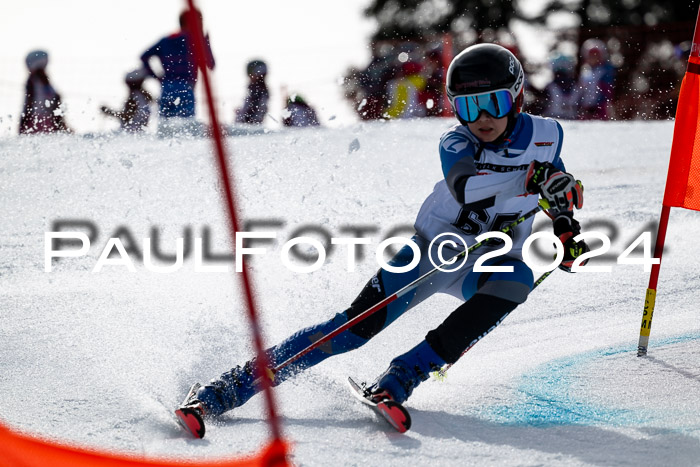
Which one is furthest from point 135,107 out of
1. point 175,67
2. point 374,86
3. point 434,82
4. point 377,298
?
point 377,298

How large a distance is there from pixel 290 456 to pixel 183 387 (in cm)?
96

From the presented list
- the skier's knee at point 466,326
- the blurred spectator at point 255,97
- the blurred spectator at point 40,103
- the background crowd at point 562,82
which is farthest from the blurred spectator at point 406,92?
the skier's knee at point 466,326

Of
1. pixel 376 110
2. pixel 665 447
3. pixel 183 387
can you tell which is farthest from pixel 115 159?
pixel 665 447

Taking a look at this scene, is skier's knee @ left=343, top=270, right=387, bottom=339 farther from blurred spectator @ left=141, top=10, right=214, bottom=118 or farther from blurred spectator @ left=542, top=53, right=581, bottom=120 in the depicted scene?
blurred spectator @ left=542, top=53, right=581, bottom=120

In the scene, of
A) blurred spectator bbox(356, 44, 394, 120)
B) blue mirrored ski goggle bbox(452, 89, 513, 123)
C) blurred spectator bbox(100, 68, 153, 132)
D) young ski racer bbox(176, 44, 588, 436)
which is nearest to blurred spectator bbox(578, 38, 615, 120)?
blurred spectator bbox(356, 44, 394, 120)

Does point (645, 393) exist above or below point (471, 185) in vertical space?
below

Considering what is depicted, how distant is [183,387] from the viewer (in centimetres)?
342

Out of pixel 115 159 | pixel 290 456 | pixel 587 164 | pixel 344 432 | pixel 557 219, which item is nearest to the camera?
pixel 290 456

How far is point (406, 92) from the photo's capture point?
10.3m

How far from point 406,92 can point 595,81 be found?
2.97 m

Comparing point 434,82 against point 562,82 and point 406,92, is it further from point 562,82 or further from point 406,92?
point 562,82

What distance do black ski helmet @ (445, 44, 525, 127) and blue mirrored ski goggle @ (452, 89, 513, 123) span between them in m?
0.02

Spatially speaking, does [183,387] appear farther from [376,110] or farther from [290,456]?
[376,110]

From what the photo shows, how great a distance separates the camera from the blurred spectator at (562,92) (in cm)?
1126
